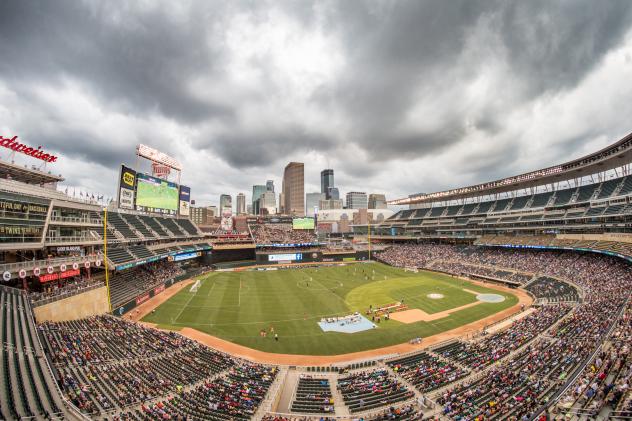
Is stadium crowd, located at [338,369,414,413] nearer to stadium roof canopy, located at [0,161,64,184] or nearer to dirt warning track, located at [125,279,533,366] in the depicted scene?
dirt warning track, located at [125,279,533,366]

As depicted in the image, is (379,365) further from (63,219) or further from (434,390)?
(63,219)

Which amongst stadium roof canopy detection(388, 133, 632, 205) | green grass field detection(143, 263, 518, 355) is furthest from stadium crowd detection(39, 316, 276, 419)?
stadium roof canopy detection(388, 133, 632, 205)

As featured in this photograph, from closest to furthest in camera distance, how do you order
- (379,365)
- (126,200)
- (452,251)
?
1. (379,365)
2. (126,200)
3. (452,251)

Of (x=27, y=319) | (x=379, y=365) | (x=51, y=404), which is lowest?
(x=379, y=365)

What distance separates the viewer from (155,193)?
5816 cm

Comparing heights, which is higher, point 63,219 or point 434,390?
point 63,219

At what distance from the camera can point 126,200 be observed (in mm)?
50594

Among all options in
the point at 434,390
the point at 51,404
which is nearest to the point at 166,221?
the point at 51,404

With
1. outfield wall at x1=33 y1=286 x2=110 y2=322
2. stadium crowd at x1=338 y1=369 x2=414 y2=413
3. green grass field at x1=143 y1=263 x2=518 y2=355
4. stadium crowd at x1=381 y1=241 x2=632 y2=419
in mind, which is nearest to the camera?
stadium crowd at x1=381 y1=241 x2=632 y2=419

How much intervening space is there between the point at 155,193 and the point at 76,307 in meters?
33.7

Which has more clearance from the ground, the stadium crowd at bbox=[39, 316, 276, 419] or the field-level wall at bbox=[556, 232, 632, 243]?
the field-level wall at bbox=[556, 232, 632, 243]

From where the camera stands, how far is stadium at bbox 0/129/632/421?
53.9 feet

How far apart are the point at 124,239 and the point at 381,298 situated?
43155 mm

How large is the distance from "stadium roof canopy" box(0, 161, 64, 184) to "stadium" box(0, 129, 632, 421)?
10.1 inches
